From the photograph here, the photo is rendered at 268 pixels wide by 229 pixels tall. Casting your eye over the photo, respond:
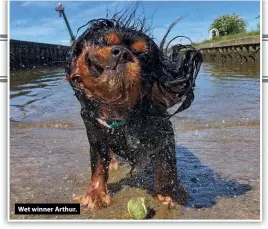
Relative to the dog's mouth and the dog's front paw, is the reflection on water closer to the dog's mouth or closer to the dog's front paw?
the dog's front paw

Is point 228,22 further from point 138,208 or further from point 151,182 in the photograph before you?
point 138,208

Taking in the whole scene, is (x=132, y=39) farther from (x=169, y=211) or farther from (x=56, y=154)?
(x=56, y=154)

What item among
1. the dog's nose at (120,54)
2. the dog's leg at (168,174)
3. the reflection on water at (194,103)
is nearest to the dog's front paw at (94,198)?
the dog's leg at (168,174)

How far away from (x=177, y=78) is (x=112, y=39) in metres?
0.43

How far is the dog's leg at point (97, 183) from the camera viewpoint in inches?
99.3

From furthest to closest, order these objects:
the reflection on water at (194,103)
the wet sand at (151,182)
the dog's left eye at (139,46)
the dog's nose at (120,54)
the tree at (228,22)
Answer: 1. the reflection on water at (194,103)
2. the tree at (228,22)
3. the wet sand at (151,182)
4. the dog's left eye at (139,46)
5. the dog's nose at (120,54)

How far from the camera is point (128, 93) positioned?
7.14 ft

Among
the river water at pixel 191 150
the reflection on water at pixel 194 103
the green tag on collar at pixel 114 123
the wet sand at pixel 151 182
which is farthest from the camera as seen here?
the reflection on water at pixel 194 103

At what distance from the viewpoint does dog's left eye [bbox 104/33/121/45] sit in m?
2.16

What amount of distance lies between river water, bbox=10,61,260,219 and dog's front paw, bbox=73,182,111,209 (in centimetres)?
7

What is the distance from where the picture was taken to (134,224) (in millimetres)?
2336

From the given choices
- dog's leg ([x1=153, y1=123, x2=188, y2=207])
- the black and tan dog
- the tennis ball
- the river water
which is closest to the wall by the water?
the river water

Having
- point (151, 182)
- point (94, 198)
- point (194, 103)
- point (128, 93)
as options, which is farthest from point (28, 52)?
point (128, 93)

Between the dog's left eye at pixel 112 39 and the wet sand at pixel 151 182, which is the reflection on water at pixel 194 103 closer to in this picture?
the wet sand at pixel 151 182
